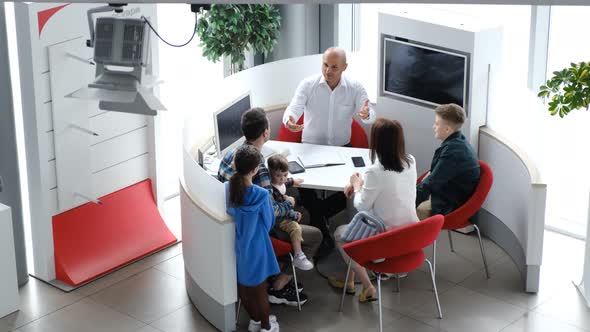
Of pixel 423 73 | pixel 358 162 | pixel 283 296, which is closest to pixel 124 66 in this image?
pixel 283 296

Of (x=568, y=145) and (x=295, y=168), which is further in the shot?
(x=568, y=145)

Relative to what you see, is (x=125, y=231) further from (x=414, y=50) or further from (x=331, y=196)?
(x=414, y=50)

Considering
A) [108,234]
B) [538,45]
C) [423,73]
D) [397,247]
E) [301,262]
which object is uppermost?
[538,45]

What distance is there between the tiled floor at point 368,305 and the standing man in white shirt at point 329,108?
826 millimetres

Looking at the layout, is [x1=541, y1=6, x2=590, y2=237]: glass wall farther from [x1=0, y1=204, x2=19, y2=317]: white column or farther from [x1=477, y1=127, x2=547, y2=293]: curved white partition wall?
[x1=0, y1=204, x2=19, y2=317]: white column

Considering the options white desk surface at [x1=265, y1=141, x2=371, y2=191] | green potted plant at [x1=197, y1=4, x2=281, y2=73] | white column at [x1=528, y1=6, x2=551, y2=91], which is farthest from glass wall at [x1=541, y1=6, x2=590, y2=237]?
green potted plant at [x1=197, y1=4, x2=281, y2=73]

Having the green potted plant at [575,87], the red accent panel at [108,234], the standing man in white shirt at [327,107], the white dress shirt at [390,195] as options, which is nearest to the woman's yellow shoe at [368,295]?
the white dress shirt at [390,195]

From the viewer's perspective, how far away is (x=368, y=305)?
5809 millimetres

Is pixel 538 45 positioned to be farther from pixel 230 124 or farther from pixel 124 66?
pixel 124 66

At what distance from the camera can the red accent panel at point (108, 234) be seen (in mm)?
6395

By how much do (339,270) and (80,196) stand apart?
197 centimetres

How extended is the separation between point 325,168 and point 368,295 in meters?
0.91

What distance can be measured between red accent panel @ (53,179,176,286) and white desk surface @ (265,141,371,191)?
119 centimetres

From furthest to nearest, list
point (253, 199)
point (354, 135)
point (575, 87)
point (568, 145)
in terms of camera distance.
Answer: point (568, 145), point (354, 135), point (253, 199), point (575, 87)
